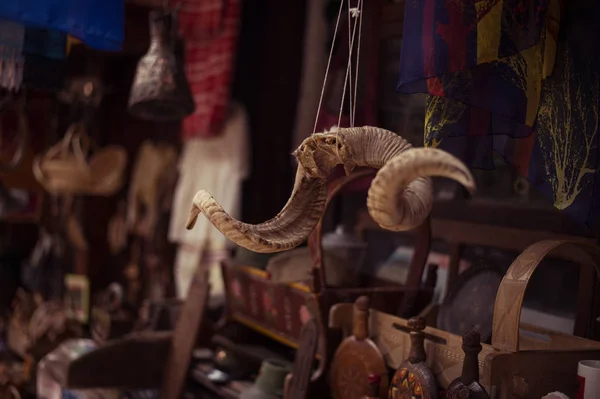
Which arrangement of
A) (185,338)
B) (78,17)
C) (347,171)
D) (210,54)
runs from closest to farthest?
1. (347,171)
2. (78,17)
3. (185,338)
4. (210,54)

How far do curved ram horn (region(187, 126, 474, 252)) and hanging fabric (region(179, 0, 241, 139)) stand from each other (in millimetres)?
2151

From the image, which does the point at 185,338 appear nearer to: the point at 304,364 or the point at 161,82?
the point at 304,364

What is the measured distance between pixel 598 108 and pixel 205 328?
2.03m

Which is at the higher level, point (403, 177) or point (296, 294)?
point (403, 177)

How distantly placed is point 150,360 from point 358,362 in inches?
52.4

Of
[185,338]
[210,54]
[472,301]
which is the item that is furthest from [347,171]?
[210,54]

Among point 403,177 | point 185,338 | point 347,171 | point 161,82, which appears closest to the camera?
point 403,177

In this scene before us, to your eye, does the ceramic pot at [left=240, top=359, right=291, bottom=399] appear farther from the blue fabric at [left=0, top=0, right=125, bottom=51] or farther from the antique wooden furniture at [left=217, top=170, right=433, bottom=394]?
the blue fabric at [left=0, top=0, right=125, bottom=51]

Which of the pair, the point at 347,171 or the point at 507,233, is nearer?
the point at 347,171

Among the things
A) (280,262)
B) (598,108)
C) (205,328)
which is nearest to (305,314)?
(280,262)

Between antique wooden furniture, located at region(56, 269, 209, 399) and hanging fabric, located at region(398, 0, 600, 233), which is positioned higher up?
hanging fabric, located at region(398, 0, 600, 233)

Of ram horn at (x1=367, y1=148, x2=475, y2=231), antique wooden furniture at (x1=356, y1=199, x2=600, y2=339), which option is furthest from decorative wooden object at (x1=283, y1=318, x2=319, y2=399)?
ram horn at (x1=367, y1=148, x2=475, y2=231)

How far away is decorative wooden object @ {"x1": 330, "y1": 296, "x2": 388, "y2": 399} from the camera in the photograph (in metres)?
2.16

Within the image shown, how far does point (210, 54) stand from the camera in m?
3.91
